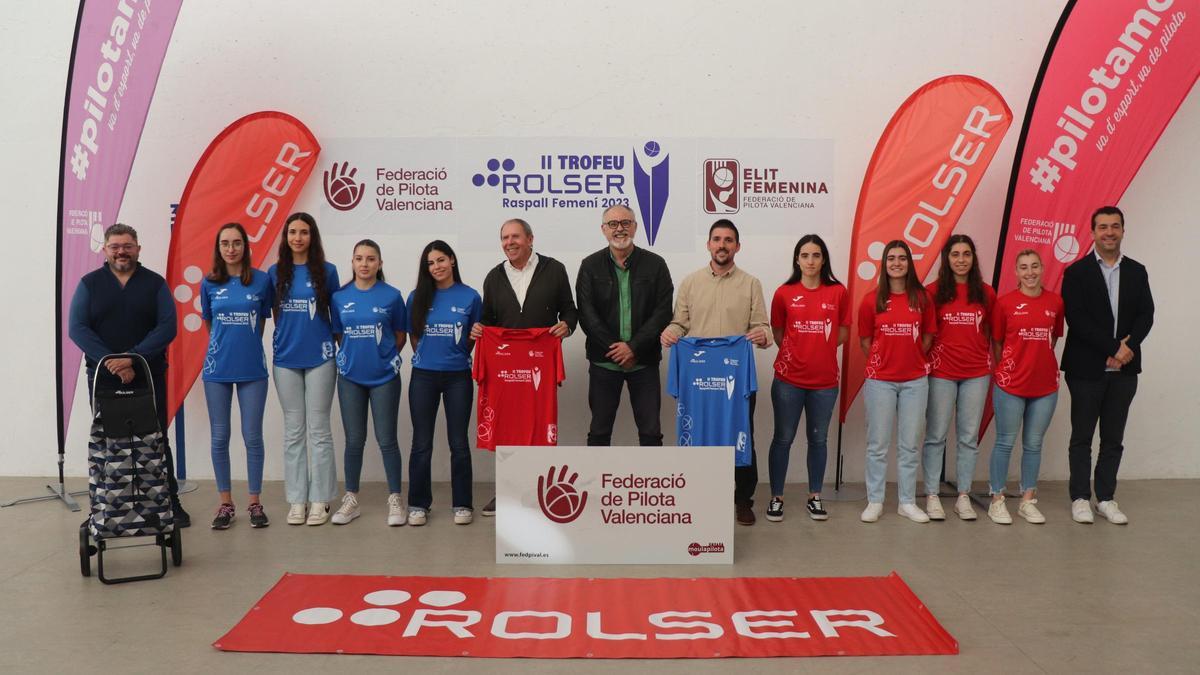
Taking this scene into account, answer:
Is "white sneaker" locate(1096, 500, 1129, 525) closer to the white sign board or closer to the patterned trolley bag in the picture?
the white sign board

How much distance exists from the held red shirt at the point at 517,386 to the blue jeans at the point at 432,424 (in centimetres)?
10

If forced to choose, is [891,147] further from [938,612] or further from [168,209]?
[168,209]

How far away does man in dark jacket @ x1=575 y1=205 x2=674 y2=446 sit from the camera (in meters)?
4.97

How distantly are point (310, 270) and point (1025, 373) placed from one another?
3.80 m

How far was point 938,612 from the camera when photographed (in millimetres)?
3643

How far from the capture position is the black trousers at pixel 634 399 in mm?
5047

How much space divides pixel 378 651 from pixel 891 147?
13.3 ft

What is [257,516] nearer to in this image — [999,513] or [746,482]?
[746,482]

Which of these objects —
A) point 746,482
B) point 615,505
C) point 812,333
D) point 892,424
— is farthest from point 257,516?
point 892,424

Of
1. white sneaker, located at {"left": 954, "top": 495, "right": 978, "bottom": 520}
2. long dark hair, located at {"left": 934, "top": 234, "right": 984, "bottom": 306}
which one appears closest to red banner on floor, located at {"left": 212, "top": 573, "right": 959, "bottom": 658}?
white sneaker, located at {"left": 954, "top": 495, "right": 978, "bottom": 520}

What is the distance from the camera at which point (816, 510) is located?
507cm

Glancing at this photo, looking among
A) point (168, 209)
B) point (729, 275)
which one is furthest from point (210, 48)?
point (729, 275)

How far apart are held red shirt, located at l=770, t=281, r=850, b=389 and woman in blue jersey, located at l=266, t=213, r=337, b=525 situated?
245 cm

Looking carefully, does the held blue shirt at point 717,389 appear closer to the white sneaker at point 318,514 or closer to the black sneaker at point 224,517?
the white sneaker at point 318,514
